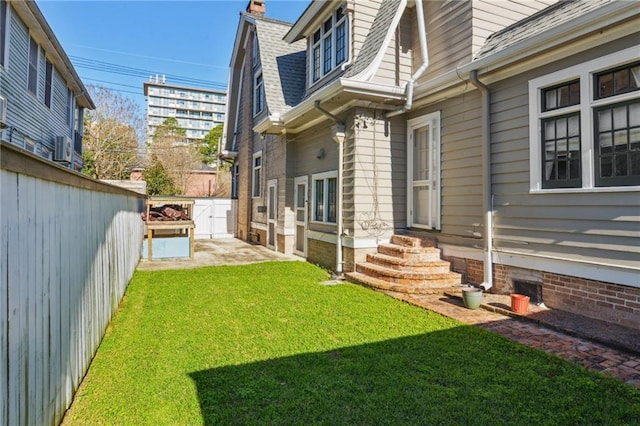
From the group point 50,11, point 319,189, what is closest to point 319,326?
point 319,189

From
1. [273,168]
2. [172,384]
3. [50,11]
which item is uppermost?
[50,11]

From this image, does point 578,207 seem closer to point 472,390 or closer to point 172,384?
point 472,390

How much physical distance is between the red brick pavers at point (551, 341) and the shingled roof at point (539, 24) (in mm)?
3802

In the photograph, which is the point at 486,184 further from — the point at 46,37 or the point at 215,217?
the point at 215,217

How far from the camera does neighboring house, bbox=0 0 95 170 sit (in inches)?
345

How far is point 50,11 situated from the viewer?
11.3 metres

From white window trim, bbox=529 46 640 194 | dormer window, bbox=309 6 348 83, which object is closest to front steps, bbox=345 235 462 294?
white window trim, bbox=529 46 640 194

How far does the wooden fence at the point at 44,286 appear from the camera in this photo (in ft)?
5.57

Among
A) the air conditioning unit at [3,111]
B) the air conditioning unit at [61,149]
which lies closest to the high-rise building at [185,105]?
the air conditioning unit at [61,149]

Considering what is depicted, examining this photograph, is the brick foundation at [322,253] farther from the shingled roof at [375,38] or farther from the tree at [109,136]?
the tree at [109,136]

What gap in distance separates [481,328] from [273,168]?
8752 millimetres

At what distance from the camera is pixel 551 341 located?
3.98 meters

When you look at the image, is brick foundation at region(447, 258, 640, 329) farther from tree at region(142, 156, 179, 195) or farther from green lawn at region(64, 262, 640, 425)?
tree at region(142, 156, 179, 195)

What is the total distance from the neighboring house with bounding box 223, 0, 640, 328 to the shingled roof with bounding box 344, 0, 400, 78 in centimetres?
5
